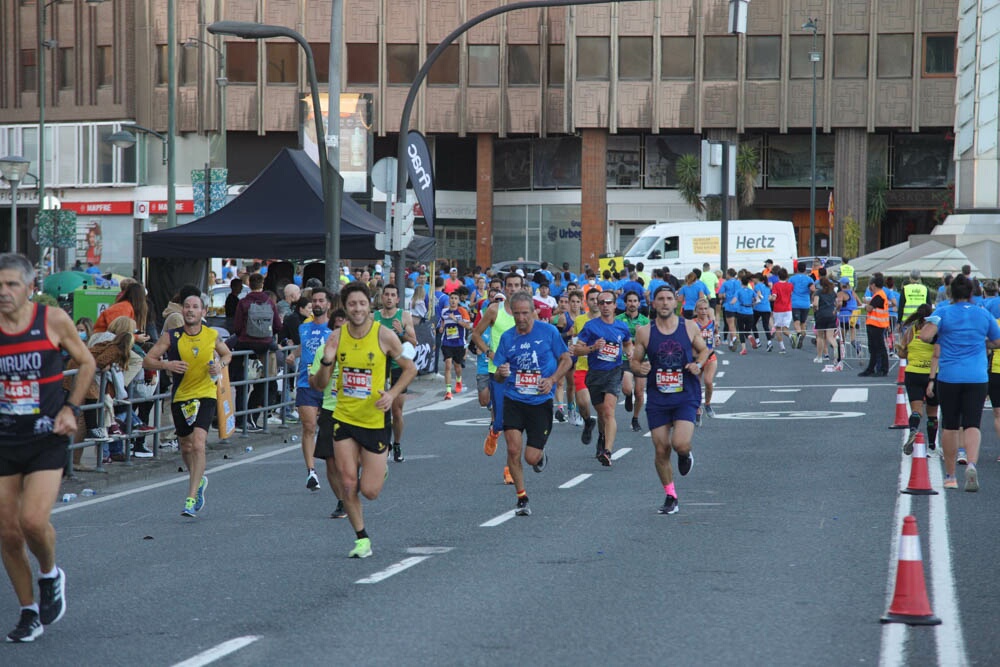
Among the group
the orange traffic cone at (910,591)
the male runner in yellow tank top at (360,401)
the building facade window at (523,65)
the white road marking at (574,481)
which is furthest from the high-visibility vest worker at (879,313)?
the building facade window at (523,65)

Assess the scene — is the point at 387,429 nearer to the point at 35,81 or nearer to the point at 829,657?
the point at 829,657

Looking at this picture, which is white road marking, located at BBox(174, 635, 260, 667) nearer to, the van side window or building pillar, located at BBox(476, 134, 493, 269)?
the van side window

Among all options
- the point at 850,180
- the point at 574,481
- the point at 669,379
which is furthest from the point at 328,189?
the point at 850,180

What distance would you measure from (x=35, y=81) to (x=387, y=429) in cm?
6067

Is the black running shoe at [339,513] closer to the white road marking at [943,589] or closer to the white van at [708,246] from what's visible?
the white road marking at [943,589]

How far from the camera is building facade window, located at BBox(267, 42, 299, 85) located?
64750 mm

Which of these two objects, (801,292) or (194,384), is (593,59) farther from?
(194,384)

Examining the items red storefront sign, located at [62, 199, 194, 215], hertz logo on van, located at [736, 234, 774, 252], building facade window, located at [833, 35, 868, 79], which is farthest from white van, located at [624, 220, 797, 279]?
red storefront sign, located at [62, 199, 194, 215]

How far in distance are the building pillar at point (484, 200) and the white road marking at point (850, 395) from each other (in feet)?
134

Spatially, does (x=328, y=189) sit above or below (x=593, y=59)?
below

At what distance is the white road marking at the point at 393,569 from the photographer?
29.2 feet

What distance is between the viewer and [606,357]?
16000 millimetres

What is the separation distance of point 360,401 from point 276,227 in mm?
12342

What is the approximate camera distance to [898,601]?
301 inches
